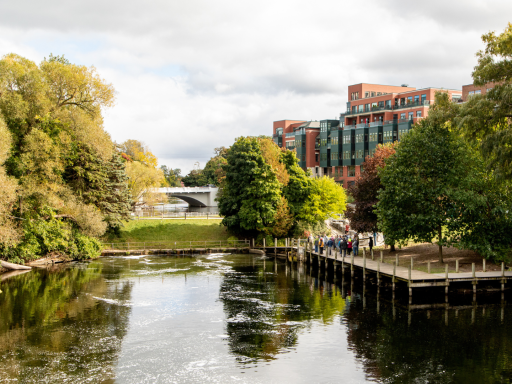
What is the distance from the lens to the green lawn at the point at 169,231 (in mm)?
60500

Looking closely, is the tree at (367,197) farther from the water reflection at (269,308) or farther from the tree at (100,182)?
the tree at (100,182)

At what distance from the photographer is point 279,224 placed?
181 ft

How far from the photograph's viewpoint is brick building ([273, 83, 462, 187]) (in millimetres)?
86688

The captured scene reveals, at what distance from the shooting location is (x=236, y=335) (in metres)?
23.1

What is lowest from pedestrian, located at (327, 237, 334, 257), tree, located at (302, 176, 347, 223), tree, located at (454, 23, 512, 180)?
pedestrian, located at (327, 237, 334, 257)

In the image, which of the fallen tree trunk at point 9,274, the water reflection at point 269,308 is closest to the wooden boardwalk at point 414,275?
the water reflection at point 269,308

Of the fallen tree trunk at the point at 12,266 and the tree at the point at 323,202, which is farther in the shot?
the tree at the point at 323,202

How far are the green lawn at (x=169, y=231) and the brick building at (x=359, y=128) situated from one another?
33.3m

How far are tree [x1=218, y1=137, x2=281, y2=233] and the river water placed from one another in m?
18.8

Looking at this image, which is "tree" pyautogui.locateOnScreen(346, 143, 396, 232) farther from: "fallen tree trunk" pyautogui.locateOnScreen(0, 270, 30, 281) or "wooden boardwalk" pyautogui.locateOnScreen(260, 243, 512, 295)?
"fallen tree trunk" pyautogui.locateOnScreen(0, 270, 30, 281)

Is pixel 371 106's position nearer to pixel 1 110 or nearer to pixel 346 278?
pixel 346 278

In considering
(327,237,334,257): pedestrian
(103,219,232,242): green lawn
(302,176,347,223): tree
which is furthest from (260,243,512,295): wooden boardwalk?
(103,219,232,242): green lawn

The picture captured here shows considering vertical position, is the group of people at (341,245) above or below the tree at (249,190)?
below

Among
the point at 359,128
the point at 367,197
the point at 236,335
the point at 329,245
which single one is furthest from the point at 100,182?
the point at 359,128
